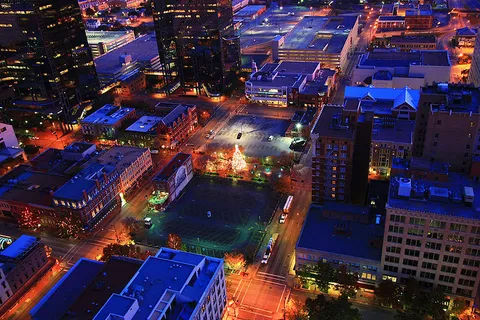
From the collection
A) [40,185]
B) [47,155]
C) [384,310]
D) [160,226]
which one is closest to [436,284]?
[384,310]

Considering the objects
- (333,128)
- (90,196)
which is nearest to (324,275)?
(333,128)

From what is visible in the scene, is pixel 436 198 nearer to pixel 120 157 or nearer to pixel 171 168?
pixel 171 168

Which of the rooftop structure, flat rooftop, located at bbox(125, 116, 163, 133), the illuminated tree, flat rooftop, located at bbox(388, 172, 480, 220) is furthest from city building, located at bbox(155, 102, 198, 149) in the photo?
flat rooftop, located at bbox(388, 172, 480, 220)

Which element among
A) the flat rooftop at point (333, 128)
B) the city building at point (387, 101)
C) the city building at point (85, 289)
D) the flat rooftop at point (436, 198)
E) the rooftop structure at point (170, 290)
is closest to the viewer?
the rooftop structure at point (170, 290)

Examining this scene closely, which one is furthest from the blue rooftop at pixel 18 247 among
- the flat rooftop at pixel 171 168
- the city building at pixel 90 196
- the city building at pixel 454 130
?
the city building at pixel 454 130

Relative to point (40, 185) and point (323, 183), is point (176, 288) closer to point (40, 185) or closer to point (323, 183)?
point (323, 183)

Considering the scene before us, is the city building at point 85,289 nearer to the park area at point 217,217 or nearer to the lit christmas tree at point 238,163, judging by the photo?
the park area at point 217,217

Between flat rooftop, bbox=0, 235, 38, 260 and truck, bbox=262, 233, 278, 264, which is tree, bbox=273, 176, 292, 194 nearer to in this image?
truck, bbox=262, 233, 278, 264
